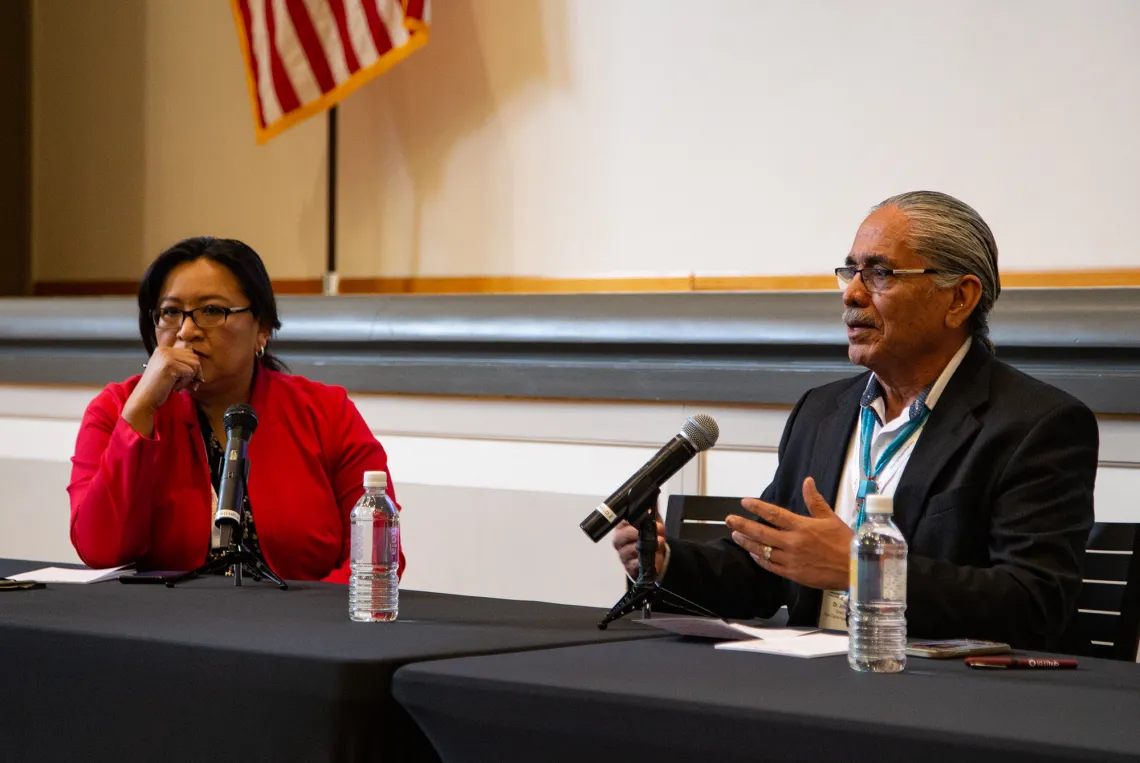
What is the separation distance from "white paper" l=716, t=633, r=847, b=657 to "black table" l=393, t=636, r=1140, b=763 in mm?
45

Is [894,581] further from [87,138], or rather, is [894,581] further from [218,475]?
[87,138]

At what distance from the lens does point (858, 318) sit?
2.22m

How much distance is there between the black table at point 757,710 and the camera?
1.14m

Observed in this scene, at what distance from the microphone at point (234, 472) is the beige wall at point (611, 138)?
2.20 metres

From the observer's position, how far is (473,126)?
443 centimetres

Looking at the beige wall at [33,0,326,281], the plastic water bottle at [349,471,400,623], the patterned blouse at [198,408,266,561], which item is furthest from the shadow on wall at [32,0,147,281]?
the plastic water bottle at [349,471,400,623]

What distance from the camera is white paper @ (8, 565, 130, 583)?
2.20 m

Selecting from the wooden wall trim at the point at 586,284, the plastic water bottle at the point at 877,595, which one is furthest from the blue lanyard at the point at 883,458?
the wooden wall trim at the point at 586,284

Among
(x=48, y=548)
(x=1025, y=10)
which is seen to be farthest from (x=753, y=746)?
(x=48, y=548)

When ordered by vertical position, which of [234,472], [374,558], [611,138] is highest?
[611,138]

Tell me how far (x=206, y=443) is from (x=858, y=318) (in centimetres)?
123

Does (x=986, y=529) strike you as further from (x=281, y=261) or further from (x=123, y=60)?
(x=123, y=60)

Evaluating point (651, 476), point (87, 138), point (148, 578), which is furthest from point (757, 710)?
point (87, 138)

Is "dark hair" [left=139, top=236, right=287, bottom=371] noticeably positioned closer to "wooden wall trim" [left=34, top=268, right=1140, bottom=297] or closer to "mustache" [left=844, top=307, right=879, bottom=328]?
"mustache" [left=844, top=307, right=879, bottom=328]
